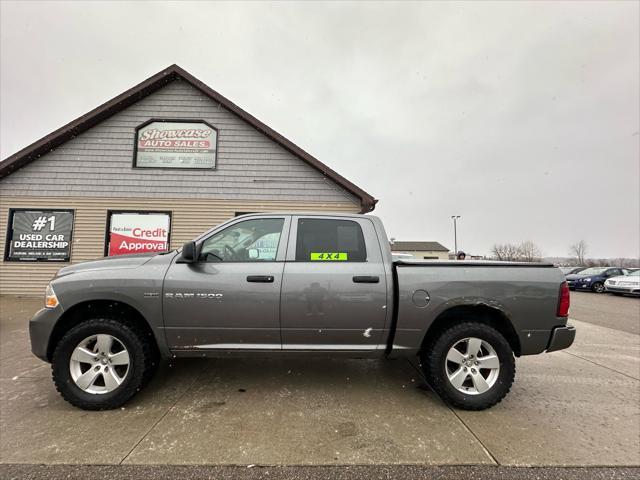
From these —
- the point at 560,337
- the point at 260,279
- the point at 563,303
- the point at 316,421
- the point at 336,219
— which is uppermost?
the point at 336,219

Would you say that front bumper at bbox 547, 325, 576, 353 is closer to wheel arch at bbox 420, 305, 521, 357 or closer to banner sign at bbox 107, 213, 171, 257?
wheel arch at bbox 420, 305, 521, 357

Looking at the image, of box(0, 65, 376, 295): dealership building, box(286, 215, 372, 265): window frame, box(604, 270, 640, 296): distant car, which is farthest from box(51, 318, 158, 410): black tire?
box(604, 270, 640, 296): distant car

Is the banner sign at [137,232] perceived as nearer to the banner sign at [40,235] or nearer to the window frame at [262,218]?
the banner sign at [40,235]

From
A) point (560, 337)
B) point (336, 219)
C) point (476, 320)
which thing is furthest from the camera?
point (336, 219)

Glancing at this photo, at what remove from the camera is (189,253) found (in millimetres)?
2805

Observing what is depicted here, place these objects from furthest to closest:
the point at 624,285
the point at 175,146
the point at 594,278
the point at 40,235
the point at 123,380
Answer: the point at 594,278, the point at 624,285, the point at 175,146, the point at 40,235, the point at 123,380

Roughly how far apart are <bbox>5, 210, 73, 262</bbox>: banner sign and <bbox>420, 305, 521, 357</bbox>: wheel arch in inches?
396

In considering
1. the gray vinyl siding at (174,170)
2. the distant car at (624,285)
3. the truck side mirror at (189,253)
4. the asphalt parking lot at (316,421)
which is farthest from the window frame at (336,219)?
the distant car at (624,285)

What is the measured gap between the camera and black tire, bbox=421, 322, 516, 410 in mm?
2838

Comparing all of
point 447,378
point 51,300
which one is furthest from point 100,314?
point 447,378

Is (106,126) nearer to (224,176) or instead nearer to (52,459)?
(224,176)

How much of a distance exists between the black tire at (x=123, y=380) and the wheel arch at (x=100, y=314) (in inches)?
4.0

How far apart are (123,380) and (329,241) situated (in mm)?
2367

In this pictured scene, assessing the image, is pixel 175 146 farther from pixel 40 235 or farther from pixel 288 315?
pixel 288 315
